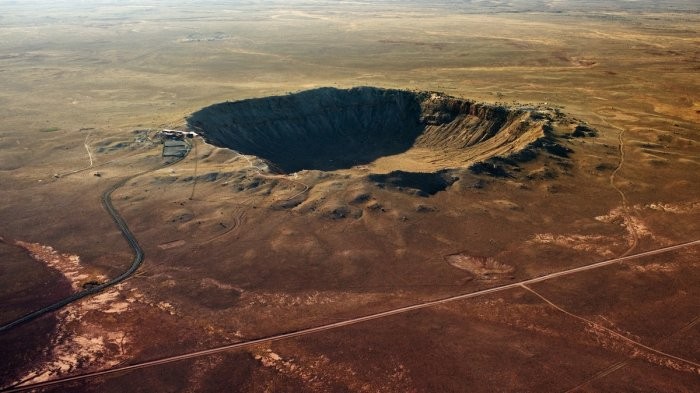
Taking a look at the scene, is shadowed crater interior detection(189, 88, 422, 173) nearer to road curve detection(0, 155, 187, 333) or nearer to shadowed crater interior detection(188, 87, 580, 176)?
shadowed crater interior detection(188, 87, 580, 176)

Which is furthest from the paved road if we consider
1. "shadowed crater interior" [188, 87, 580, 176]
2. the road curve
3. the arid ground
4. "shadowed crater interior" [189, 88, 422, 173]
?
"shadowed crater interior" [189, 88, 422, 173]

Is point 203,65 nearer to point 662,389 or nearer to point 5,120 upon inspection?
point 5,120

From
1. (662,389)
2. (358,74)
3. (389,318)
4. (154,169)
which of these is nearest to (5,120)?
(154,169)

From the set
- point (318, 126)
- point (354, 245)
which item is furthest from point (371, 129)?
point (354, 245)

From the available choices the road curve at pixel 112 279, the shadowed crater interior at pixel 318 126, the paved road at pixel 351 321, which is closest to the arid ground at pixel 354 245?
the paved road at pixel 351 321

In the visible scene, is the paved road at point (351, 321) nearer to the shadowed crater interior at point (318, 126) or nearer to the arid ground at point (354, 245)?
the arid ground at point (354, 245)

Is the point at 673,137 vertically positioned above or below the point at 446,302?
above
